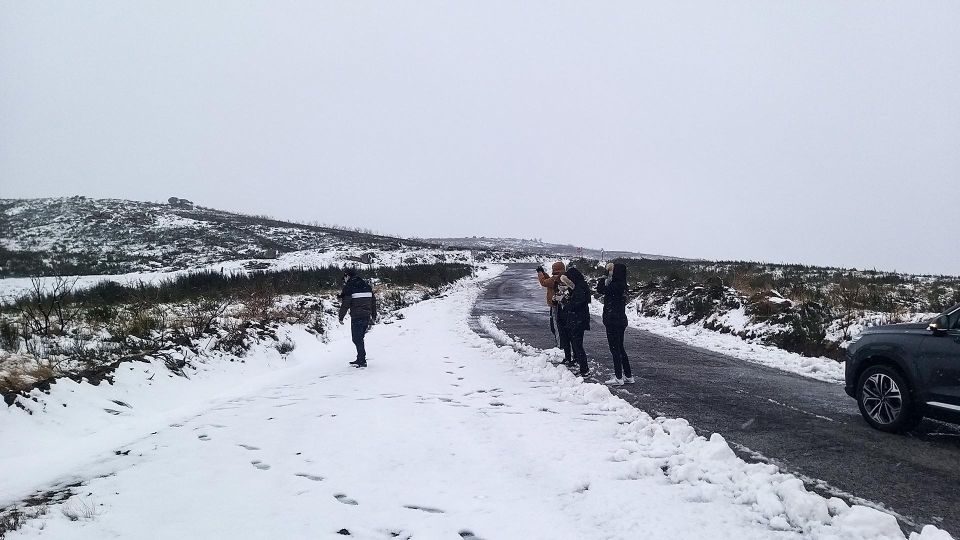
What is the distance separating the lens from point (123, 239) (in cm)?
4553

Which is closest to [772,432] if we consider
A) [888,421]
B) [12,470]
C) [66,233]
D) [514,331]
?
[888,421]

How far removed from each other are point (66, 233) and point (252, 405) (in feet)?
170

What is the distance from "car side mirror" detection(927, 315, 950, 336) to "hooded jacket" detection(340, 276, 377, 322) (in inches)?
319

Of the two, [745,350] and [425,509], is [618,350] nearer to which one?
[425,509]

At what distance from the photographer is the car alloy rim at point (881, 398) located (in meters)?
5.73

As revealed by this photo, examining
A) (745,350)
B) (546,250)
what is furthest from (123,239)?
(546,250)

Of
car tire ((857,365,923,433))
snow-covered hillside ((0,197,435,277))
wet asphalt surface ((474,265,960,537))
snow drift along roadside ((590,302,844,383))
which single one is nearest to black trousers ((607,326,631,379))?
wet asphalt surface ((474,265,960,537))

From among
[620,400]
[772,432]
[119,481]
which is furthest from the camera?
[620,400]

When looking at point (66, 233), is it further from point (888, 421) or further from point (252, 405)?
point (888, 421)

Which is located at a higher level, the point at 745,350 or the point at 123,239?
the point at 123,239

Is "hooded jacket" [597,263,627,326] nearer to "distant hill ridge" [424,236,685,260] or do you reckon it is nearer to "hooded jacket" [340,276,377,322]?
"hooded jacket" [340,276,377,322]

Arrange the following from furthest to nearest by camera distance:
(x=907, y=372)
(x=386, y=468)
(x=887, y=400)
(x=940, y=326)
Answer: (x=887, y=400)
(x=907, y=372)
(x=940, y=326)
(x=386, y=468)

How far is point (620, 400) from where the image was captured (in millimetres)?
6773

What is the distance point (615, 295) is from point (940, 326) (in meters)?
3.97
